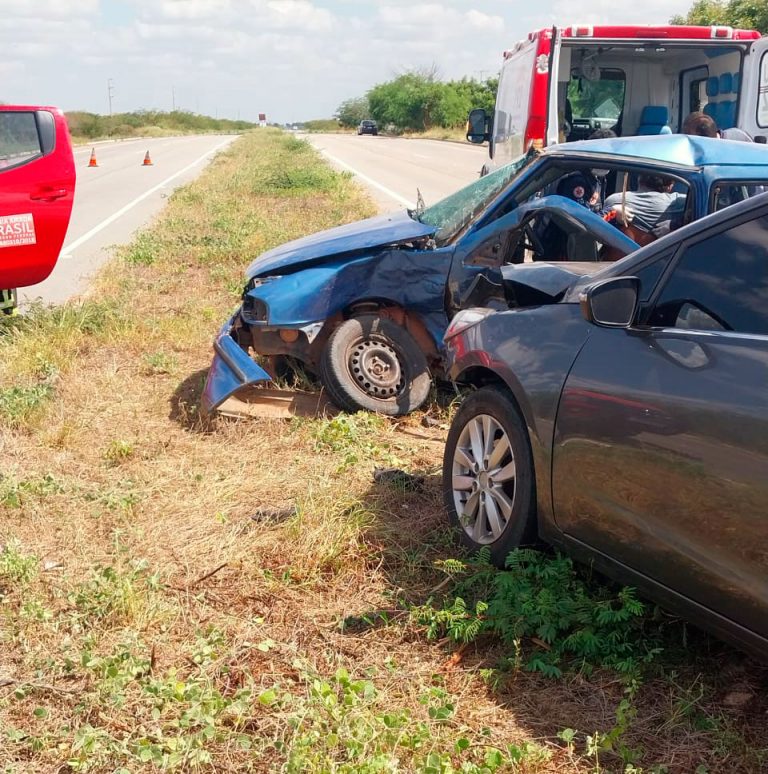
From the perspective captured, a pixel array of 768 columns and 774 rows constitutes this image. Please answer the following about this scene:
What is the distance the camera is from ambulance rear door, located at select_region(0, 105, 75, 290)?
6.94m

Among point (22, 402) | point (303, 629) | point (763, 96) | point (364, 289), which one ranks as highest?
point (763, 96)

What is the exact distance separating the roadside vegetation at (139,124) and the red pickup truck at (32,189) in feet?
221

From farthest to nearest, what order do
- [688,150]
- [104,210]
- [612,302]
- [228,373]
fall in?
[104,210]
[228,373]
[688,150]
[612,302]

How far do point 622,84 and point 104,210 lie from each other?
1182cm

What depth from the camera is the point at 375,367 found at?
5918mm

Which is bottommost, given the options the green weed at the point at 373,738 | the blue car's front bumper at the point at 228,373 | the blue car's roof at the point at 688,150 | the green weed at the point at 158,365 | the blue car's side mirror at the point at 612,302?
the green weed at the point at 373,738

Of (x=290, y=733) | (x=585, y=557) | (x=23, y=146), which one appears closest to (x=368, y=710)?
(x=290, y=733)

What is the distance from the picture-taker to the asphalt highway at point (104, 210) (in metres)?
11.5

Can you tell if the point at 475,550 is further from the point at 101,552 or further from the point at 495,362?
the point at 101,552

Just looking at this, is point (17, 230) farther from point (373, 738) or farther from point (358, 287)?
point (373, 738)

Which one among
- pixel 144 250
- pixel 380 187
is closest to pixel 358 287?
pixel 144 250

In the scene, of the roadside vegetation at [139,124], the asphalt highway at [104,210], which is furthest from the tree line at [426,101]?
the asphalt highway at [104,210]

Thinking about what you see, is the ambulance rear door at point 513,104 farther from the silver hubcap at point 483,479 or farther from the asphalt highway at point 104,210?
the silver hubcap at point 483,479

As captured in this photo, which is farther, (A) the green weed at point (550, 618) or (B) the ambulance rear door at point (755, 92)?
(B) the ambulance rear door at point (755, 92)
